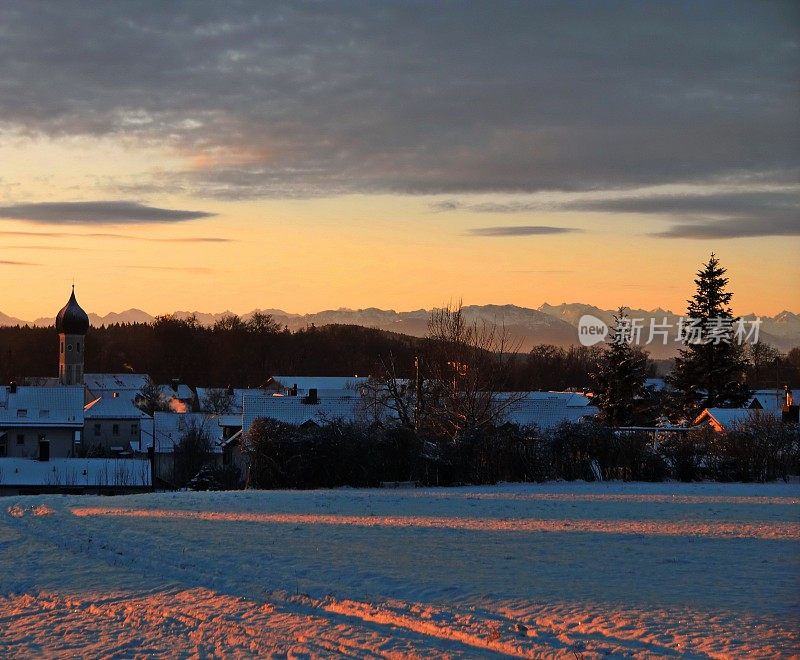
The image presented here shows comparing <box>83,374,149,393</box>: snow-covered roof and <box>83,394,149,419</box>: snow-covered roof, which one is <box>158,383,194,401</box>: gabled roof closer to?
<box>83,374,149,393</box>: snow-covered roof

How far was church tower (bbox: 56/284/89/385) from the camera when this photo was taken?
97000 mm

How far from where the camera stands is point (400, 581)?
11148 millimetres

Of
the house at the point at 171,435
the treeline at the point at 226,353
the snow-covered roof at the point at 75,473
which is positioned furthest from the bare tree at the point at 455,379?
the treeline at the point at 226,353

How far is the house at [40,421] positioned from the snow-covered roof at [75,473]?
15.8m

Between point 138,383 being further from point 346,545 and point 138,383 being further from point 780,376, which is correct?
point 346,545

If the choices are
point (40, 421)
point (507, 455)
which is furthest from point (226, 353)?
point (507, 455)

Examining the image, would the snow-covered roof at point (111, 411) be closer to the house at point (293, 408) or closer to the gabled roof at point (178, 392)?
the gabled roof at point (178, 392)

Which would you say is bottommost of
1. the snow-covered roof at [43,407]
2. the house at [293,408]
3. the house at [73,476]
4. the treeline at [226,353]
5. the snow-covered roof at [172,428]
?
the house at [73,476]

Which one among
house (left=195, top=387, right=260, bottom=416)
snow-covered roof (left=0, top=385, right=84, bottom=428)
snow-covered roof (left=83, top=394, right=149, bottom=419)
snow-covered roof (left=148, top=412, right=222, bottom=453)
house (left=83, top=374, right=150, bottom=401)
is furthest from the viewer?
house (left=83, top=374, right=150, bottom=401)

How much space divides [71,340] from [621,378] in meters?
67.0

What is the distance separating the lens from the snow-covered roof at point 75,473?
37.6 metres

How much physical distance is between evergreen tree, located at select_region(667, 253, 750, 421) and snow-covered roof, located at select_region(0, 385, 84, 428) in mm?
35361

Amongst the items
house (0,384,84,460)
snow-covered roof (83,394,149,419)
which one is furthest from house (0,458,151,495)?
snow-covered roof (83,394,149,419)

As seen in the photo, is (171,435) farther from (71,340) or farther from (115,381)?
(115,381)
